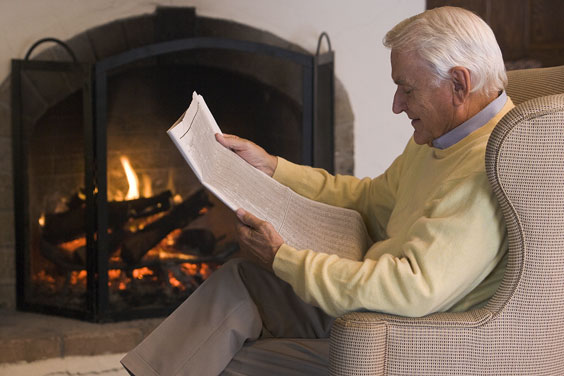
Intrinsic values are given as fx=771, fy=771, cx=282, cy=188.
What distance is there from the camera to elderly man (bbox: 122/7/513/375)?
1.14 meters

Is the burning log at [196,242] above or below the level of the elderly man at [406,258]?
below

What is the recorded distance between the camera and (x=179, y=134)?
126 cm

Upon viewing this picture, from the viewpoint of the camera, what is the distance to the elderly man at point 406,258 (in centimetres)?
114

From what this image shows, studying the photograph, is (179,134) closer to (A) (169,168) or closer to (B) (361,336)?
(B) (361,336)

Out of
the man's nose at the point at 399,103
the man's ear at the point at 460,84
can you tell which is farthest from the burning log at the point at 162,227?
the man's ear at the point at 460,84

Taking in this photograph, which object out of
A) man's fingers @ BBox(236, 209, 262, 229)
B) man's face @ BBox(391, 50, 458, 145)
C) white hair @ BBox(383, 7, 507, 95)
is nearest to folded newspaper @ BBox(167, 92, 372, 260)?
man's fingers @ BBox(236, 209, 262, 229)

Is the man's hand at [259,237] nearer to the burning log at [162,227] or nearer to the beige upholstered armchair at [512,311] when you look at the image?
the beige upholstered armchair at [512,311]

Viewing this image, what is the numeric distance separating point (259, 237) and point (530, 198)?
1.48 feet

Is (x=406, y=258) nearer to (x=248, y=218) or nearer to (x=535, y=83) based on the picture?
(x=248, y=218)

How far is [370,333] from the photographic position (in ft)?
3.67

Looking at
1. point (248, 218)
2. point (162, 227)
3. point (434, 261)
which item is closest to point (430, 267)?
point (434, 261)

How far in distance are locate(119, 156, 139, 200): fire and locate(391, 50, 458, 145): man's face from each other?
1307 mm

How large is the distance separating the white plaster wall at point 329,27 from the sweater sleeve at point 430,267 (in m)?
1.48

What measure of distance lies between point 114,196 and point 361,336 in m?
1.49
